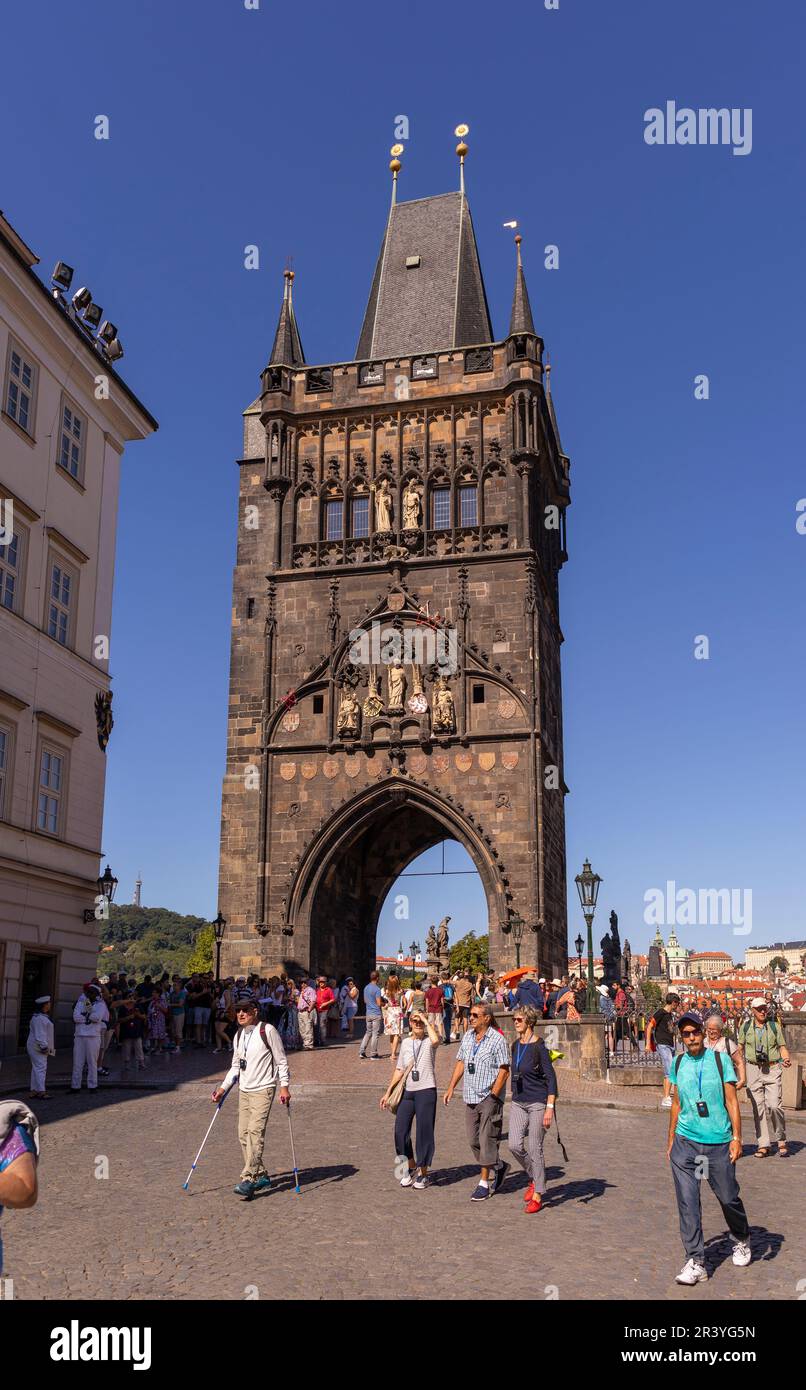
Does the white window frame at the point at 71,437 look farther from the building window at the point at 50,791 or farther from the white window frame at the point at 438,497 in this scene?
the white window frame at the point at 438,497

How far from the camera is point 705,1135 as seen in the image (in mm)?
8086

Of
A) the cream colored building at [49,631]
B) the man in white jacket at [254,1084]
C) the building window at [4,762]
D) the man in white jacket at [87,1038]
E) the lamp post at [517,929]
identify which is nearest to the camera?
the man in white jacket at [254,1084]

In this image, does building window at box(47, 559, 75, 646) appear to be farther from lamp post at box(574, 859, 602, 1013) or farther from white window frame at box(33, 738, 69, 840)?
lamp post at box(574, 859, 602, 1013)

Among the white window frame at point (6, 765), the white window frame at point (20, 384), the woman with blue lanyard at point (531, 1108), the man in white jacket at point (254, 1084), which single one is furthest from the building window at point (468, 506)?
the man in white jacket at point (254, 1084)

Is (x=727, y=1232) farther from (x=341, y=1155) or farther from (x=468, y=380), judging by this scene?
(x=468, y=380)

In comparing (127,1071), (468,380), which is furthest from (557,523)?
(127,1071)

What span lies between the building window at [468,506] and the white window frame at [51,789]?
15.4m

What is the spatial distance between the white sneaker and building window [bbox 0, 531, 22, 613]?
17.8 m

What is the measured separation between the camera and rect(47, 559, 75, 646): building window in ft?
79.9

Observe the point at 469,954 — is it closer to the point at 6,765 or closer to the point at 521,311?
the point at 521,311

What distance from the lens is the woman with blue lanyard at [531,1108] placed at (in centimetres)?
1004
